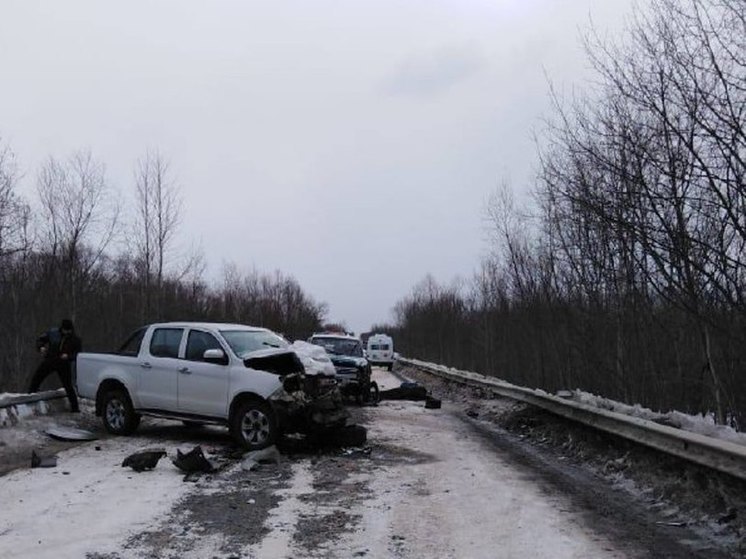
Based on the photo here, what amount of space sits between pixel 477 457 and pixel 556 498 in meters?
3.25

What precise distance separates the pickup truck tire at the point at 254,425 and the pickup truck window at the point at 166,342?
1847 millimetres

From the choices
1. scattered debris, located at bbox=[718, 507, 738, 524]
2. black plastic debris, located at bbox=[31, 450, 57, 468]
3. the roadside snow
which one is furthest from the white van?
scattered debris, located at bbox=[718, 507, 738, 524]

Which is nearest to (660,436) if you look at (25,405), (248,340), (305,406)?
(305,406)

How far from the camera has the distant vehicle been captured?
21.2 meters

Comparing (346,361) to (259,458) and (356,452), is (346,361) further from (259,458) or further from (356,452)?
(259,458)

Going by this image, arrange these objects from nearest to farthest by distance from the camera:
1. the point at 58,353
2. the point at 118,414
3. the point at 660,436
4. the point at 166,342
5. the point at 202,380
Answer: the point at 660,436 → the point at 202,380 → the point at 166,342 → the point at 118,414 → the point at 58,353

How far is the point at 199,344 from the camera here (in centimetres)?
1250

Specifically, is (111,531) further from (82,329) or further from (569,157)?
(82,329)

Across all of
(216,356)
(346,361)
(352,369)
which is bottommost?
(352,369)

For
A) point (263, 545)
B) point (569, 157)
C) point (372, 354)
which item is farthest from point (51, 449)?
point (372, 354)

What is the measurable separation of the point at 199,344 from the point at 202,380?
749 mm

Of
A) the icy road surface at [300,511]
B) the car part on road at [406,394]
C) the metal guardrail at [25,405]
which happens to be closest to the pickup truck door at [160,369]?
the icy road surface at [300,511]

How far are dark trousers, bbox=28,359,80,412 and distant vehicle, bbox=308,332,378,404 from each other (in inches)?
310

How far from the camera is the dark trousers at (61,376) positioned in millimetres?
14203
